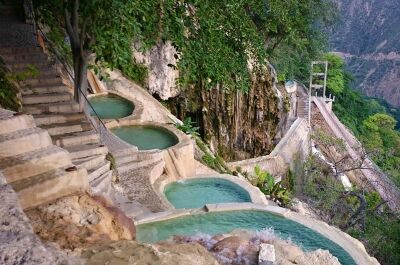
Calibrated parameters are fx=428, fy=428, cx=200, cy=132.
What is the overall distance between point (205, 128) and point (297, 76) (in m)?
19.7

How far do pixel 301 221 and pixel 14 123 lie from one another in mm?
5971

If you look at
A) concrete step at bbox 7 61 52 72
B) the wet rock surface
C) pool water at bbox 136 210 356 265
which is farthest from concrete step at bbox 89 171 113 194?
concrete step at bbox 7 61 52 72

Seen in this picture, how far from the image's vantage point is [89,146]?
28.1 ft

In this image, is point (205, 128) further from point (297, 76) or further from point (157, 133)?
point (297, 76)

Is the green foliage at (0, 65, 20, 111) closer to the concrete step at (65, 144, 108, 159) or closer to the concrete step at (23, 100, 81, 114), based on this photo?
the concrete step at (23, 100, 81, 114)

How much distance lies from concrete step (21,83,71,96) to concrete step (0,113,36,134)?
5.55 meters

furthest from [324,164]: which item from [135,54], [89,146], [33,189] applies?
[33,189]

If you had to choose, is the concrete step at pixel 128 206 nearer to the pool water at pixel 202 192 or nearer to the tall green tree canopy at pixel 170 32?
the pool water at pixel 202 192

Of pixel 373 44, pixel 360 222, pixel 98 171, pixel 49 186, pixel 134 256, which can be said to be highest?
pixel 49 186

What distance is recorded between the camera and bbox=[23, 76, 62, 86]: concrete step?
9659 mm

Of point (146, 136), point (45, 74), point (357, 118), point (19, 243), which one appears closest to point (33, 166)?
point (19, 243)

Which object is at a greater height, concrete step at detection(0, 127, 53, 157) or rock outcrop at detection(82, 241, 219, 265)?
concrete step at detection(0, 127, 53, 157)

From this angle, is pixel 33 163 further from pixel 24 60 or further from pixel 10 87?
pixel 24 60

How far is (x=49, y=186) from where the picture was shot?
375 cm
